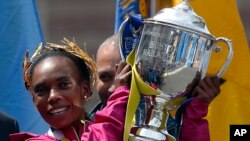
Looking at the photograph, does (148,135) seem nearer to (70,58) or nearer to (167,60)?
(167,60)

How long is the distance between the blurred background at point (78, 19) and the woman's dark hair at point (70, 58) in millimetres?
4937

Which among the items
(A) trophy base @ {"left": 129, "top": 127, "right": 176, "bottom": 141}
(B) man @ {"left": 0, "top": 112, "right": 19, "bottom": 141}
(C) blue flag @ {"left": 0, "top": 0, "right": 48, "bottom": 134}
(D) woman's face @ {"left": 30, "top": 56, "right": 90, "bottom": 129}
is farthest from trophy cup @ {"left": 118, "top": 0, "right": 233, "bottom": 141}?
(C) blue flag @ {"left": 0, "top": 0, "right": 48, "bottom": 134}

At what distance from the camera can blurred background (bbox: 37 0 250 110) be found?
9.40 metres

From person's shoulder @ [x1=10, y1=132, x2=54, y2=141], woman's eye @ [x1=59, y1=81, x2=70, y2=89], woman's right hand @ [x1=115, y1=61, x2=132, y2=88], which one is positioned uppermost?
woman's right hand @ [x1=115, y1=61, x2=132, y2=88]

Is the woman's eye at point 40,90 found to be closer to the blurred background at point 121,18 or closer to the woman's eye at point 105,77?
the woman's eye at point 105,77

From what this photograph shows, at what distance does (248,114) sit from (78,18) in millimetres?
4685

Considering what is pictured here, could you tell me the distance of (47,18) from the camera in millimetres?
9641

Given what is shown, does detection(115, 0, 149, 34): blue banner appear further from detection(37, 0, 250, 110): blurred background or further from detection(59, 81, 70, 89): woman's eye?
detection(37, 0, 250, 110): blurred background

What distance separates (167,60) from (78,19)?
225 inches

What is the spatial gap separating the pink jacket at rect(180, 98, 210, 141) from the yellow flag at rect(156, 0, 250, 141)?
92cm

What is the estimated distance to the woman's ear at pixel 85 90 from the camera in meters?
4.24

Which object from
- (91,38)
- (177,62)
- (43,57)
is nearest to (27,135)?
(43,57)

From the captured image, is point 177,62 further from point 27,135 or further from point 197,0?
point 197,0

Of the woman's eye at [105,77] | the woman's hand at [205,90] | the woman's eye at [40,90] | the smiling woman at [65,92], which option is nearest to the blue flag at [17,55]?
the woman's eye at [105,77]
